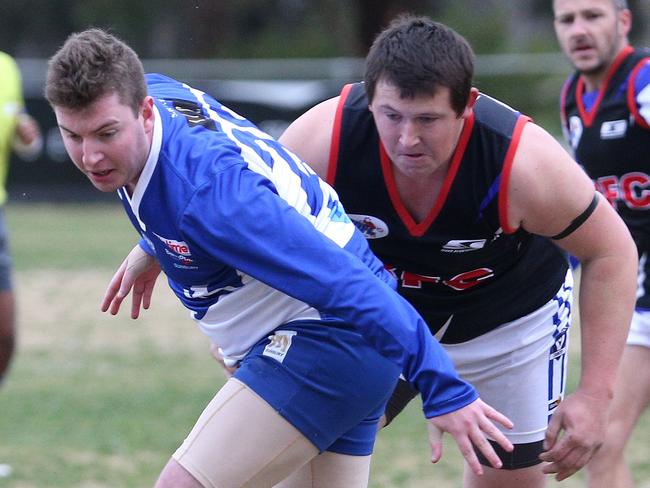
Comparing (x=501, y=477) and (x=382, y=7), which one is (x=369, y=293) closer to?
(x=501, y=477)

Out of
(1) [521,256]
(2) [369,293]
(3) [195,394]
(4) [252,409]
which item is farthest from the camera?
(3) [195,394]

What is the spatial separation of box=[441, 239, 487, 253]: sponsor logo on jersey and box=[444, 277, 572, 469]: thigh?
1.67ft

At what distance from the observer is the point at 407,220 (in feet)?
11.6

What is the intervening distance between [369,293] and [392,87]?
647 mm

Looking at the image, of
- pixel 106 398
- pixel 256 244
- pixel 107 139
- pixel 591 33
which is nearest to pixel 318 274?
pixel 256 244

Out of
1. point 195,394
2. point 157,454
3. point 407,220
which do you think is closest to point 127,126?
point 407,220

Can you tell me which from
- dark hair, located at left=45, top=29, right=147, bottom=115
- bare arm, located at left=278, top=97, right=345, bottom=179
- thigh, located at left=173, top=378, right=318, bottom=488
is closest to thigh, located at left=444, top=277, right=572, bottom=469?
bare arm, located at left=278, top=97, right=345, bottom=179

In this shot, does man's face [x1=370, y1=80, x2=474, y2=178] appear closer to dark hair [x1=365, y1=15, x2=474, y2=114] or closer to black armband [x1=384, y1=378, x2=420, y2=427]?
dark hair [x1=365, y1=15, x2=474, y2=114]

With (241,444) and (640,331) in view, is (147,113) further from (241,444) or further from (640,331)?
(640,331)

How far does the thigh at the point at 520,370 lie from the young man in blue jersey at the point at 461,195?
0.17m

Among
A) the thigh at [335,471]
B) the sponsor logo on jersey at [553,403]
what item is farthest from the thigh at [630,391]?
the thigh at [335,471]

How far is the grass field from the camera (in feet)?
18.1

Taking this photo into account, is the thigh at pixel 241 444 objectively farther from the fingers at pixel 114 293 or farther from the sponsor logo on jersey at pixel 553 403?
the sponsor logo on jersey at pixel 553 403

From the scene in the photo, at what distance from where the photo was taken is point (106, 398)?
7062 mm
